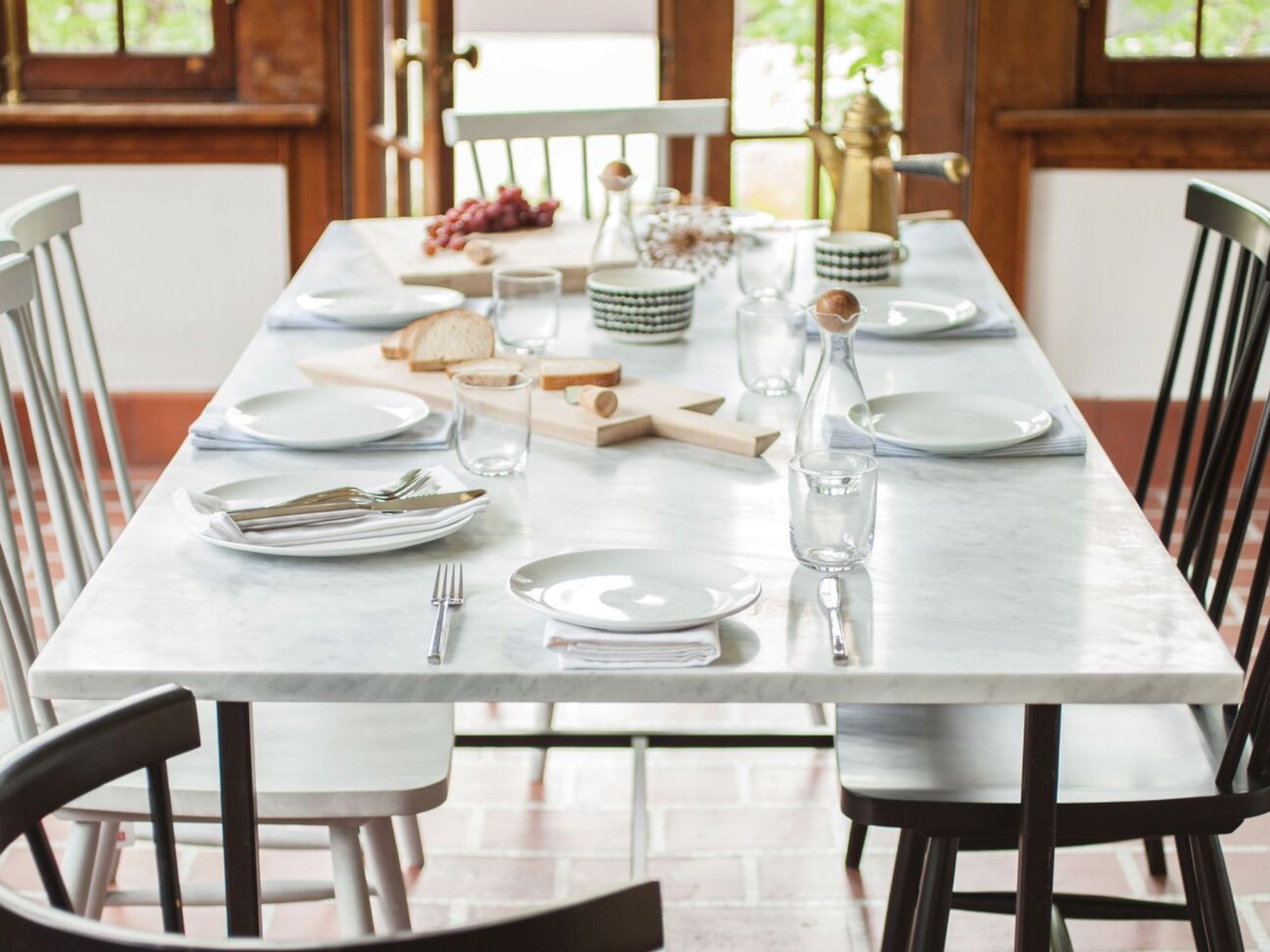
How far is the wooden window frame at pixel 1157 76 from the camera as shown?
3.70m

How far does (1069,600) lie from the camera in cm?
127

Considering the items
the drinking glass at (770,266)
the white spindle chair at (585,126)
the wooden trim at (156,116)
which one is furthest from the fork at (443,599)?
the wooden trim at (156,116)

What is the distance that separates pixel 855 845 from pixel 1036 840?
0.93 m

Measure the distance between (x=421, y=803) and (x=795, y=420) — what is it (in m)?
0.60

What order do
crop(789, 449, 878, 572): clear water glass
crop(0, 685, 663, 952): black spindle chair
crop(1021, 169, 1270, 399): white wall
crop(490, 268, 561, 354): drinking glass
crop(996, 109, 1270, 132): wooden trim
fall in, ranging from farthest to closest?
crop(1021, 169, 1270, 399): white wall → crop(996, 109, 1270, 132): wooden trim → crop(490, 268, 561, 354): drinking glass → crop(789, 449, 878, 572): clear water glass → crop(0, 685, 663, 952): black spindle chair

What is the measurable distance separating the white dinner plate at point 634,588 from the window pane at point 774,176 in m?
2.64

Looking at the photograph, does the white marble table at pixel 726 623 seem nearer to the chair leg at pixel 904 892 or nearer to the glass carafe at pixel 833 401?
the glass carafe at pixel 833 401

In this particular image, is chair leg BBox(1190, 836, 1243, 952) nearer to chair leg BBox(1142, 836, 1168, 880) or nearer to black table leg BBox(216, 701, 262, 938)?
chair leg BBox(1142, 836, 1168, 880)

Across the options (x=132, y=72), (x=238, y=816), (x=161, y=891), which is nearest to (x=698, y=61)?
(x=132, y=72)

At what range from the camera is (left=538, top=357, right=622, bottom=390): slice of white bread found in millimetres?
1791

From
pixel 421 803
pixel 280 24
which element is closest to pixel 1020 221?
pixel 280 24

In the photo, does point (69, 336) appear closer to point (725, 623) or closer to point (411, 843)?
point (411, 843)

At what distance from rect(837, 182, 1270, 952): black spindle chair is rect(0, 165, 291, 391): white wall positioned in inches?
100

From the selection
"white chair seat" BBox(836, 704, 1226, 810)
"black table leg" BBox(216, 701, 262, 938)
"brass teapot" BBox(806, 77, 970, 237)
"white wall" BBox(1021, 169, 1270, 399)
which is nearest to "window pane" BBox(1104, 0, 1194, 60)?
"white wall" BBox(1021, 169, 1270, 399)
